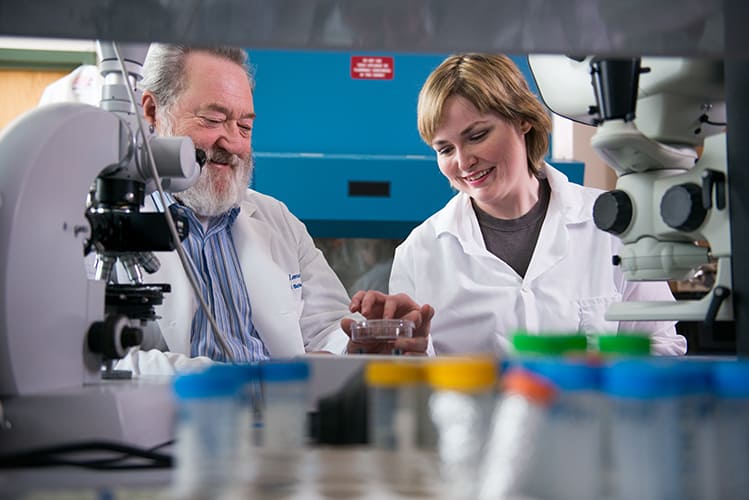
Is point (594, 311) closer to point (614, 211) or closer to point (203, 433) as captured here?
point (614, 211)

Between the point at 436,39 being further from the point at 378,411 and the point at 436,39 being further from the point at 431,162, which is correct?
the point at 431,162

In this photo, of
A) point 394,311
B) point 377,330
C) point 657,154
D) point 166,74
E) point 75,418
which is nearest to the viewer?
point 75,418

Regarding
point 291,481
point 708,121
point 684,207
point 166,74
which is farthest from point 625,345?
point 166,74

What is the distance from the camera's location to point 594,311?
2217 mm

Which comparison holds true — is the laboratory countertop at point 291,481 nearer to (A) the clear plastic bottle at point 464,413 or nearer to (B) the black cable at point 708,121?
(A) the clear plastic bottle at point 464,413

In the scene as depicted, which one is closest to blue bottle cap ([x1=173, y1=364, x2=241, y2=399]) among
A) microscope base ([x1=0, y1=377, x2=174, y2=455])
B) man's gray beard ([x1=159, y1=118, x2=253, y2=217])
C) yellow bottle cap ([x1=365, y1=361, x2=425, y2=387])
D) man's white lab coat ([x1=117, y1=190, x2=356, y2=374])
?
yellow bottle cap ([x1=365, y1=361, x2=425, y2=387])

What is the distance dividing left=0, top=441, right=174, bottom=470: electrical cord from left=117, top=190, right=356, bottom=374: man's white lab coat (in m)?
1.16

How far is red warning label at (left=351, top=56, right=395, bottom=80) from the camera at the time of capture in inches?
103

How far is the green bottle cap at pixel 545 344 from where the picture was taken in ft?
1.83

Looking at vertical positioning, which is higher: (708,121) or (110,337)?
(708,121)

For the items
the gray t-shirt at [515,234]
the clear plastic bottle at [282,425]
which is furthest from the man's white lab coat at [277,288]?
the clear plastic bottle at [282,425]

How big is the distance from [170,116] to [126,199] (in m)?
1.39

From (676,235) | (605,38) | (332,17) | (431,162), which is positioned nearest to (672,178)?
(676,235)

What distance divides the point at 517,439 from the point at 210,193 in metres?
1.88
